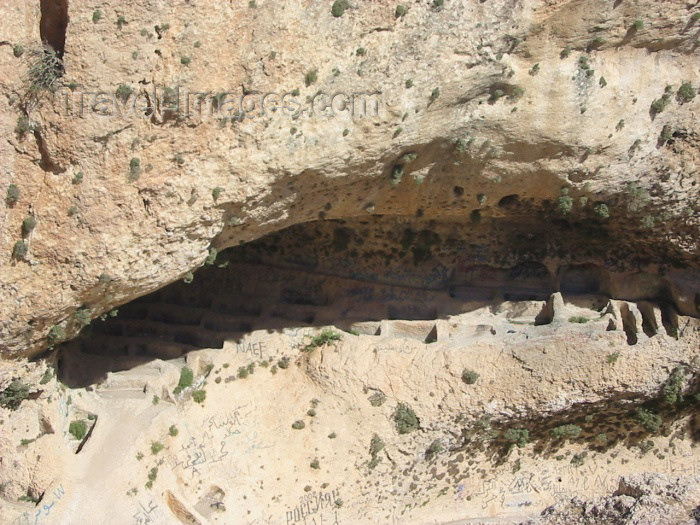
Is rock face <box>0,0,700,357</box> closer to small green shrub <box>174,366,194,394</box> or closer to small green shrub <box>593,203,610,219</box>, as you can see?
small green shrub <box>593,203,610,219</box>

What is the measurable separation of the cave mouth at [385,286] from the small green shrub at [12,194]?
264 inches

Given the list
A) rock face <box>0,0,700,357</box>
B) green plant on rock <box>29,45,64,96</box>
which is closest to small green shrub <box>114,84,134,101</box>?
rock face <box>0,0,700,357</box>

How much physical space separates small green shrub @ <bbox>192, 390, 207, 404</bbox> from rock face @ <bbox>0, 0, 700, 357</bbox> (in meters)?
4.07

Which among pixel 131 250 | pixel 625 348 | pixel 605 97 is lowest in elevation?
pixel 625 348

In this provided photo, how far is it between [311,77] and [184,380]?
962 cm

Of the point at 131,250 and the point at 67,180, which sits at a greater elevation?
the point at 67,180

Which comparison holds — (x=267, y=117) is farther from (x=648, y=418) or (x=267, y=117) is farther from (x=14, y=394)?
(x=648, y=418)

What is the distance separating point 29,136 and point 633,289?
17.8m

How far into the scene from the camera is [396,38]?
1962 cm

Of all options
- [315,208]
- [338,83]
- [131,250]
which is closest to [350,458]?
[315,208]

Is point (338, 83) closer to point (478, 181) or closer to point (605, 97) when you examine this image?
point (478, 181)

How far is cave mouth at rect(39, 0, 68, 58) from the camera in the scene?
63.1 feet

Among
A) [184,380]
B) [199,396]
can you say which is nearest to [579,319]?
[199,396]

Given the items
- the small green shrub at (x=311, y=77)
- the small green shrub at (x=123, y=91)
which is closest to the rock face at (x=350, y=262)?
the small green shrub at (x=311, y=77)
